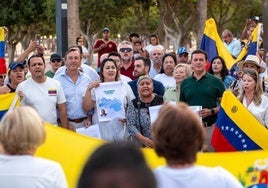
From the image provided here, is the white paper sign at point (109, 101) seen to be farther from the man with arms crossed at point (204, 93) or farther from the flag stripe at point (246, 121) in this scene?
the flag stripe at point (246, 121)

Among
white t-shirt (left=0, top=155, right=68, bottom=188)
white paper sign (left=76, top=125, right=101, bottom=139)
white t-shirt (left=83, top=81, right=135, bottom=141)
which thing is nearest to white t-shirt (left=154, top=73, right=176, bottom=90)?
white t-shirt (left=83, top=81, right=135, bottom=141)

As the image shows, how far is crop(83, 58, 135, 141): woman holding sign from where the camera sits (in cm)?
820

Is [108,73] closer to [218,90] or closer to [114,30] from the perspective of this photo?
[218,90]

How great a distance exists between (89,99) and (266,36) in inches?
407

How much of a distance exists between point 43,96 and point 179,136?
473 cm

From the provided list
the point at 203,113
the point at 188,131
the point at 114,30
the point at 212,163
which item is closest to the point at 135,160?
the point at 188,131

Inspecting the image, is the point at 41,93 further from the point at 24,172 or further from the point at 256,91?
the point at 24,172

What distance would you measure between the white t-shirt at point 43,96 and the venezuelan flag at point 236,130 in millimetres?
1937

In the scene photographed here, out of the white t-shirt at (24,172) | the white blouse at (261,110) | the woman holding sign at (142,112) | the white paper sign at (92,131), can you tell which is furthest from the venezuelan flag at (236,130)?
the white t-shirt at (24,172)

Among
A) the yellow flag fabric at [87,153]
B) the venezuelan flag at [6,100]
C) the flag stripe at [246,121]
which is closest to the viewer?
the yellow flag fabric at [87,153]

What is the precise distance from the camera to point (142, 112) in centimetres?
761

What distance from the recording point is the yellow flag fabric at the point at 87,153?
16.8 ft

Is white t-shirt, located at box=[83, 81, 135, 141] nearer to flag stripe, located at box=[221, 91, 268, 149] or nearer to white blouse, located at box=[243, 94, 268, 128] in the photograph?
flag stripe, located at box=[221, 91, 268, 149]

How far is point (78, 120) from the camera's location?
846 centimetres
